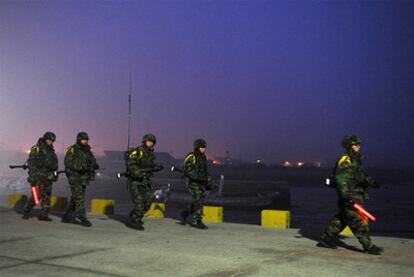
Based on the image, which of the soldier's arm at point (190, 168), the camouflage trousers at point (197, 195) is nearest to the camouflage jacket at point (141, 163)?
the soldier's arm at point (190, 168)

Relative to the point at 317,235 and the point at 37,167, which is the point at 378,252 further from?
the point at 37,167

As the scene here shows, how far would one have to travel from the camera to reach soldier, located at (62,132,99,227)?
40.6ft

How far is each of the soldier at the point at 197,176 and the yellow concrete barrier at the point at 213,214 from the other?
7.28ft

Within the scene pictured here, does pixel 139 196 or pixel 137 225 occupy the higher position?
pixel 139 196

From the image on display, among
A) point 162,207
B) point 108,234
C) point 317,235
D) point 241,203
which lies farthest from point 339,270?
point 241,203

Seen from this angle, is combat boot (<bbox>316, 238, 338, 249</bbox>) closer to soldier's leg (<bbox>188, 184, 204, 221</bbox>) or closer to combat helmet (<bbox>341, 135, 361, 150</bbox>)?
combat helmet (<bbox>341, 135, 361, 150</bbox>)

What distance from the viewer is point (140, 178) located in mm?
11836

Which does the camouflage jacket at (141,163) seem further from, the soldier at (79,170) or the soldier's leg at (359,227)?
the soldier's leg at (359,227)

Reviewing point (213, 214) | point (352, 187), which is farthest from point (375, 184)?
point (213, 214)

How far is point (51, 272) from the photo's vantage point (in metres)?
6.79

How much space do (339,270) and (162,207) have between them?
903 centimetres

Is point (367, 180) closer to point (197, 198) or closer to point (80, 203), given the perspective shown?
point (197, 198)

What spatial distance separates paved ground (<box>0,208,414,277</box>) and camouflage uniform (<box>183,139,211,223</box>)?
31.1 inches

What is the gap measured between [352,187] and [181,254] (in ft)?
10.8
